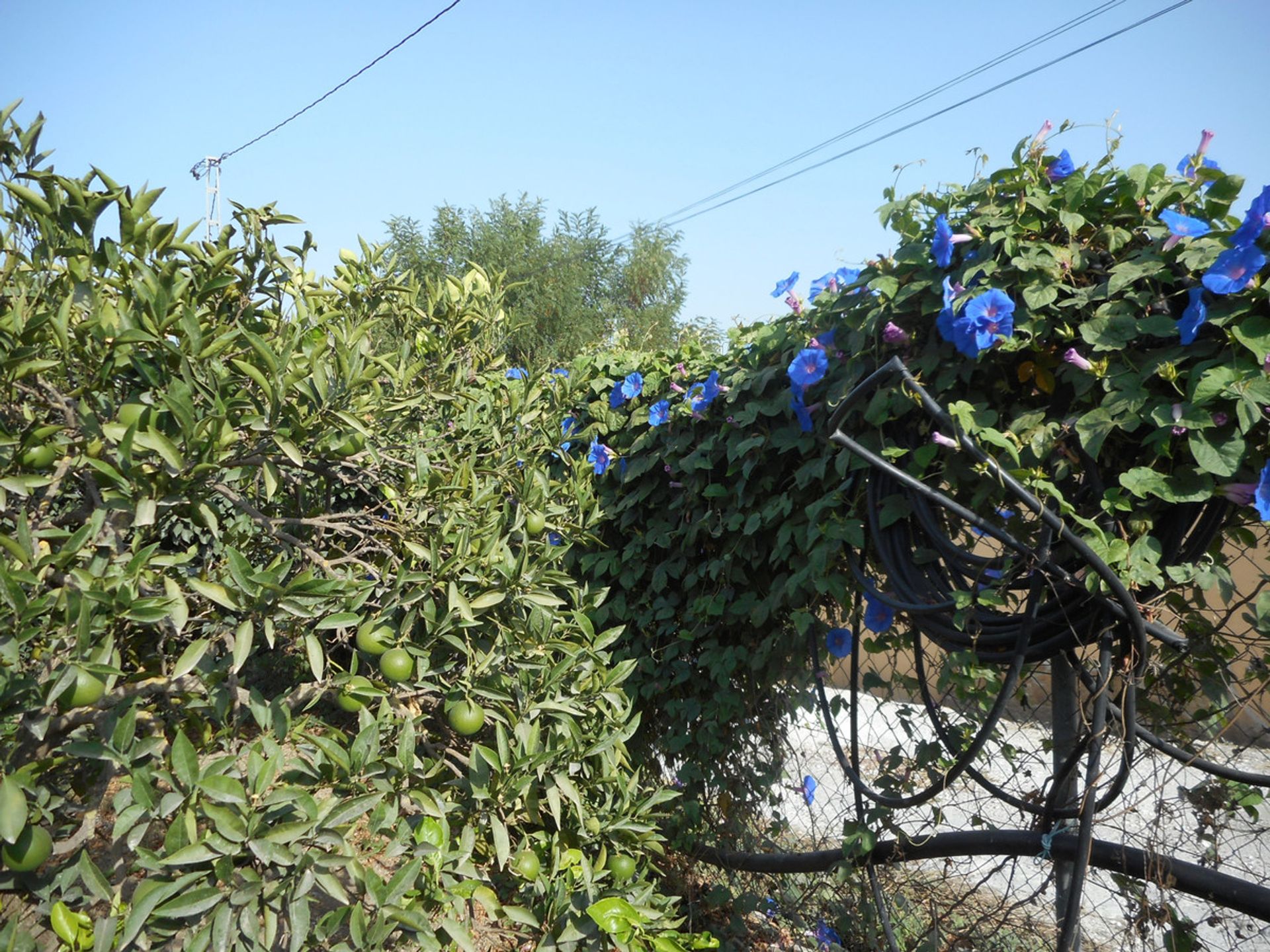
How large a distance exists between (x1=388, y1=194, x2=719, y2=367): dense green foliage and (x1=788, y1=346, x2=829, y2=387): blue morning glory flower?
1332 centimetres

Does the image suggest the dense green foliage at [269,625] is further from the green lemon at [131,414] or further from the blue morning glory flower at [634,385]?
the blue morning glory flower at [634,385]

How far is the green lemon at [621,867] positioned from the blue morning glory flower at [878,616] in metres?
0.68

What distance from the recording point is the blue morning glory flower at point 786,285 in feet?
6.68

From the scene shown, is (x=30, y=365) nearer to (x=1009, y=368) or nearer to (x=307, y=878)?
(x=307, y=878)

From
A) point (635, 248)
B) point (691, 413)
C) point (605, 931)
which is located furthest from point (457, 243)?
point (605, 931)

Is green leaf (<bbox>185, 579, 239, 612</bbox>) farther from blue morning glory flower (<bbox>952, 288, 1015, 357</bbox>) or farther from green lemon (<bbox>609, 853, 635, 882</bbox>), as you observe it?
blue morning glory flower (<bbox>952, 288, 1015, 357</bbox>)

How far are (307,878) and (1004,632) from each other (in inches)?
46.8

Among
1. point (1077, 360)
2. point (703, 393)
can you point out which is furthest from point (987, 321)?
point (703, 393)

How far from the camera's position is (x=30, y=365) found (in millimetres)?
1218

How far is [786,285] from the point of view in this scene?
6.70 ft

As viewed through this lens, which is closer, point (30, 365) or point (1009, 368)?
point (30, 365)

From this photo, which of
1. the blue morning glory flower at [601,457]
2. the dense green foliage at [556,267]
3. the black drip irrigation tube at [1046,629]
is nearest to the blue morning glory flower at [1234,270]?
the black drip irrigation tube at [1046,629]

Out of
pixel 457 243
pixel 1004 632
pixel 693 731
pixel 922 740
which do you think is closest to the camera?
pixel 1004 632

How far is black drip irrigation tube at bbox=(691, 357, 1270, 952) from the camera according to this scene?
142 cm
